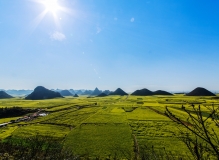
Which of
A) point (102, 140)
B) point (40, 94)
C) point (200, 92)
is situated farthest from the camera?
point (40, 94)

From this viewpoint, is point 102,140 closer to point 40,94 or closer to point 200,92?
point 200,92

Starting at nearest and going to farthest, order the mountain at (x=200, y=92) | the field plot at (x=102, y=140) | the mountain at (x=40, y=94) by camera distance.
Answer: the field plot at (x=102, y=140) < the mountain at (x=200, y=92) < the mountain at (x=40, y=94)

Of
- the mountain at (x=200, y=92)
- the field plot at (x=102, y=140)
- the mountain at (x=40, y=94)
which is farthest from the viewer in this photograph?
the mountain at (x=40, y=94)

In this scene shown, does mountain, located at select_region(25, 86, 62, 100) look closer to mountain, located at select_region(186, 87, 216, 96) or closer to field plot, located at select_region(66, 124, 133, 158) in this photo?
mountain, located at select_region(186, 87, 216, 96)

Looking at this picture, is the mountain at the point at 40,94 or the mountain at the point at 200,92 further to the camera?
the mountain at the point at 40,94

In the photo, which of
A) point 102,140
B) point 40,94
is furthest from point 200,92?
point 40,94

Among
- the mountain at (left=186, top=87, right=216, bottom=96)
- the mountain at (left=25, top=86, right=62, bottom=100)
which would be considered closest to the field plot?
the mountain at (left=186, top=87, right=216, bottom=96)

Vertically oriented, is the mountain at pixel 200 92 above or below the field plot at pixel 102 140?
above

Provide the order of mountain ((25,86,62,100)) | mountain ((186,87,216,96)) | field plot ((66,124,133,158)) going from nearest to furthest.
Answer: field plot ((66,124,133,158)) → mountain ((186,87,216,96)) → mountain ((25,86,62,100))

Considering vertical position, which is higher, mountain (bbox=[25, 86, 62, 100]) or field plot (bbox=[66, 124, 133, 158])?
mountain (bbox=[25, 86, 62, 100])

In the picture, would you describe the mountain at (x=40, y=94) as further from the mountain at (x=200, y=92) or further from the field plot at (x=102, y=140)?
the field plot at (x=102, y=140)

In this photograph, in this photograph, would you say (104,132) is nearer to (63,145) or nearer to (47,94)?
(63,145)

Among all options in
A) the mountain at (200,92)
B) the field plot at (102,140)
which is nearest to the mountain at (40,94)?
the mountain at (200,92)

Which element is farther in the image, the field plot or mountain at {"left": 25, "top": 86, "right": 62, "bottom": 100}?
mountain at {"left": 25, "top": 86, "right": 62, "bottom": 100}
